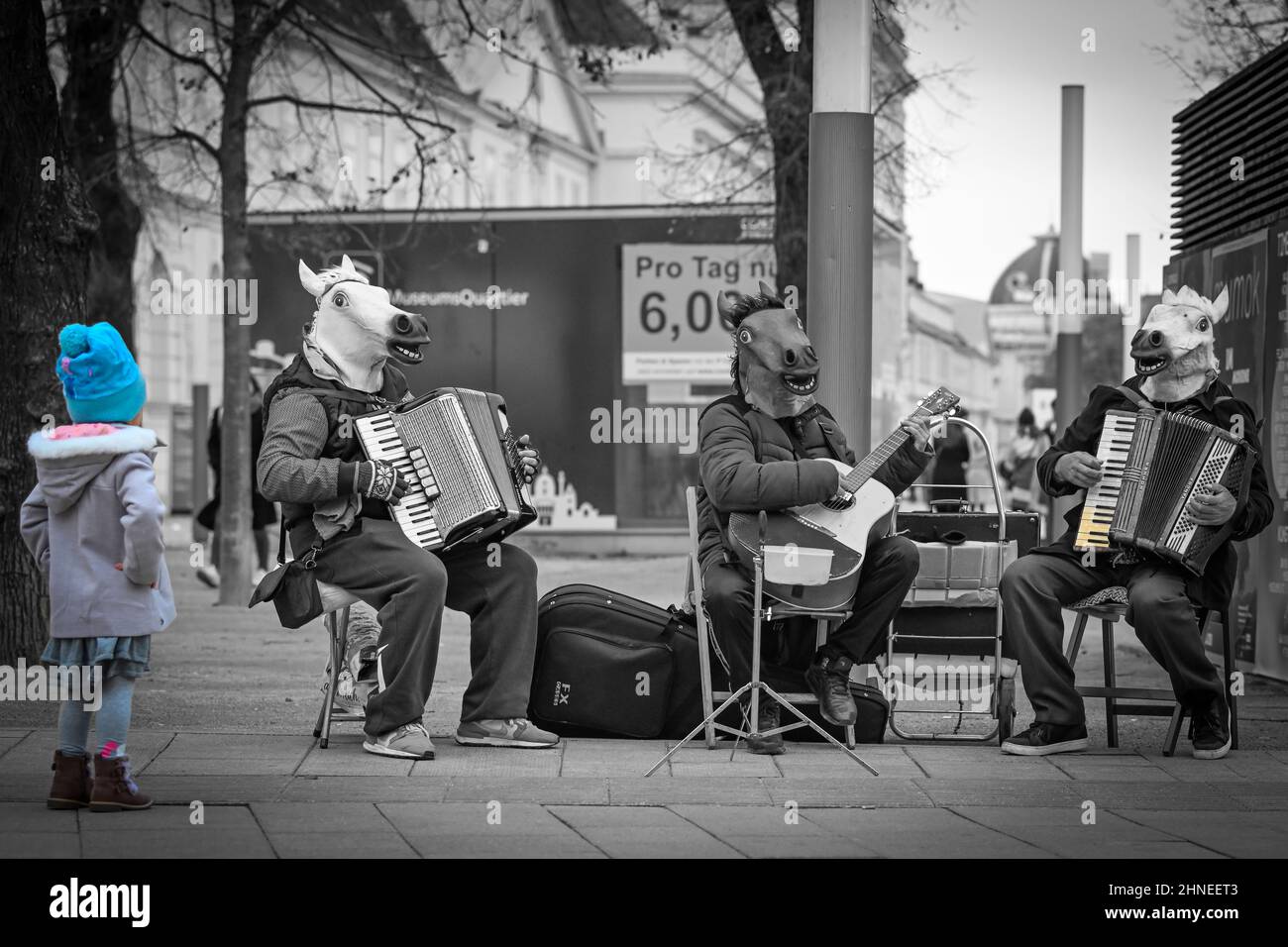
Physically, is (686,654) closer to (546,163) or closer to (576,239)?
(576,239)

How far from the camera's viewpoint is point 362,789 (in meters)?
6.64

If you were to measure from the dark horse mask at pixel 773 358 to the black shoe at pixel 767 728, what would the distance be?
3.84 ft

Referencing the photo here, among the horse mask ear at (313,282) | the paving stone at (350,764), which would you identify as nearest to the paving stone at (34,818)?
the paving stone at (350,764)

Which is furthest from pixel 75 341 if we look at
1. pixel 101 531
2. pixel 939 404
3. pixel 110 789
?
pixel 939 404

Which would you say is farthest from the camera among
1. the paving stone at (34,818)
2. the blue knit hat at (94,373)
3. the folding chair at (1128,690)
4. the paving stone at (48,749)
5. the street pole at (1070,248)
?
the street pole at (1070,248)

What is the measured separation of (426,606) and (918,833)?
2169mm

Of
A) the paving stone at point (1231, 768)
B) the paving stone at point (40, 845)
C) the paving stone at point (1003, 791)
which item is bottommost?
the paving stone at point (1231, 768)

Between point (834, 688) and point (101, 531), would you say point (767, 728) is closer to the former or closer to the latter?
point (834, 688)

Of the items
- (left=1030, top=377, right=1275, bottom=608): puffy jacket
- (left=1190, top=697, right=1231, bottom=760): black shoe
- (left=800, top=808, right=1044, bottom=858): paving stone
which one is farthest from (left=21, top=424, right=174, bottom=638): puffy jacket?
(left=1190, top=697, right=1231, bottom=760): black shoe

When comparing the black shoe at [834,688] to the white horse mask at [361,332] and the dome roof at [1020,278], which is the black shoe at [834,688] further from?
the dome roof at [1020,278]

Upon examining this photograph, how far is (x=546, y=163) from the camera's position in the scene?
4278 centimetres

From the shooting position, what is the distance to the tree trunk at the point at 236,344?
48.6ft
